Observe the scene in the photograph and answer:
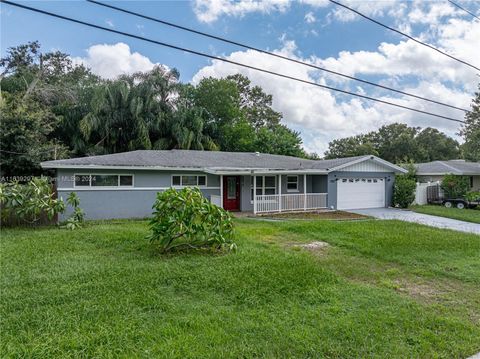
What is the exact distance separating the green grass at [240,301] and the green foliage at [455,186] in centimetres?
1253

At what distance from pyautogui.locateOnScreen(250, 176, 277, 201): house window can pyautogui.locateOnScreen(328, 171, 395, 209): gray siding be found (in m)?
2.85

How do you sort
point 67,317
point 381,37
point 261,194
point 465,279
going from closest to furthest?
1. point 67,317
2. point 465,279
3. point 381,37
4. point 261,194

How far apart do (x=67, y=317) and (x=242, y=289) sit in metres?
2.39


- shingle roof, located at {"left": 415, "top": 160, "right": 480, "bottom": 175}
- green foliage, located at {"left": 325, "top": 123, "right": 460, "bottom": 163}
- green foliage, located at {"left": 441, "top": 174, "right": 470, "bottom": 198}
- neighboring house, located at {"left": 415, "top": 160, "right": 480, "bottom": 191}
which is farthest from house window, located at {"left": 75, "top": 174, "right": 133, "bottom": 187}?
green foliage, located at {"left": 325, "top": 123, "right": 460, "bottom": 163}

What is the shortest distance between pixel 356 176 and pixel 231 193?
6798 mm

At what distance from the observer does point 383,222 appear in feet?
37.4

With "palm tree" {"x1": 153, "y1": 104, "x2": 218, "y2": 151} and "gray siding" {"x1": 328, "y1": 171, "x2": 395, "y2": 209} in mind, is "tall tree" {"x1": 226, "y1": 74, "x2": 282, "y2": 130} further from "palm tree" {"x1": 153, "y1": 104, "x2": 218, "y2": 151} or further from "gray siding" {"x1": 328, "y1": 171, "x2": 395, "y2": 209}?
"gray siding" {"x1": 328, "y1": 171, "x2": 395, "y2": 209}

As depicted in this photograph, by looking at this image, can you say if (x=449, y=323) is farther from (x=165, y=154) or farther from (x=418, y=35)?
(x=165, y=154)

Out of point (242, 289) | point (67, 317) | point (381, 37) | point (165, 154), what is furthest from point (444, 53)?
point (165, 154)

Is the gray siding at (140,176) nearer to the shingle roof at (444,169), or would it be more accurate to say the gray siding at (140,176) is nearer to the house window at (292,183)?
the house window at (292,183)

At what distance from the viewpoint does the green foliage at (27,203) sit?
946cm

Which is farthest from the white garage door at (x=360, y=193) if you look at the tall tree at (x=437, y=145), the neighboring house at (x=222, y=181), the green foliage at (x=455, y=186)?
the tall tree at (x=437, y=145)

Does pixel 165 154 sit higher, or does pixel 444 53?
pixel 444 53

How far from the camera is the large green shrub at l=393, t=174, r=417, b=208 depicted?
16172mm
